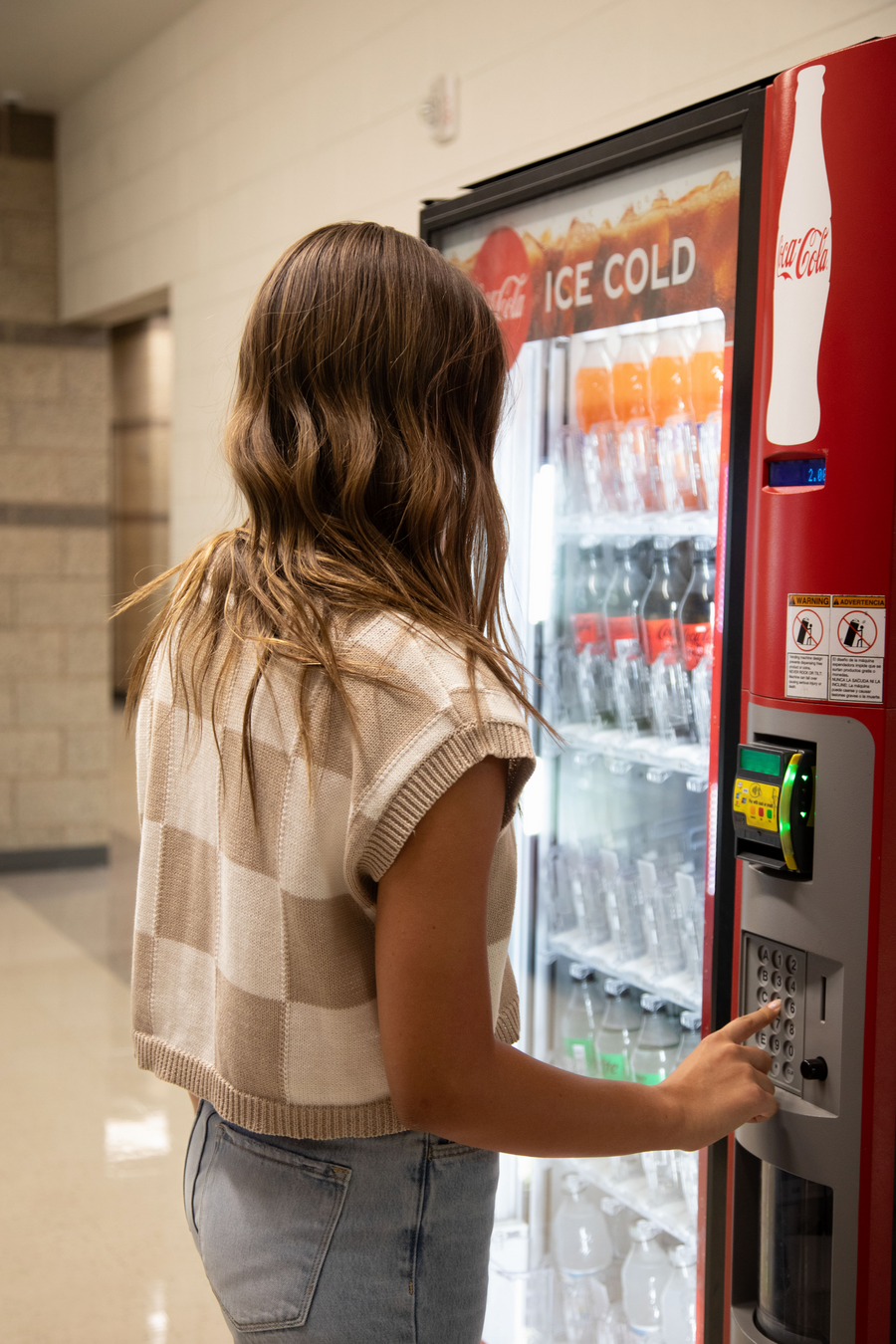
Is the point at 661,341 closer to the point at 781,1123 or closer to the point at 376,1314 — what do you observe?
the point at 781,1123

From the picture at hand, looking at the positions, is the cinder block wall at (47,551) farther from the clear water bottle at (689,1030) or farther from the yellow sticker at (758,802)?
the yellow sticker at (758,802)

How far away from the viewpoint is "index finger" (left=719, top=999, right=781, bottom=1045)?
132 cm

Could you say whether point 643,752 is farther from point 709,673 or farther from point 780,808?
point 780,808

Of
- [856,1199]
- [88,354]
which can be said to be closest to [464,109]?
[856,1199]

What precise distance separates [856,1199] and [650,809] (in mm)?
1001

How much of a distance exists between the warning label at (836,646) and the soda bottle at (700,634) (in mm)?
482

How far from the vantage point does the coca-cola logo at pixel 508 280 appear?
6.95 feet

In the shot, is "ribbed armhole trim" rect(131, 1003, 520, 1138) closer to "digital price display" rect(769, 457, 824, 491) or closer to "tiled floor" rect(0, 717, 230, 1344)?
"digital price display" rect(769, 457, 824, 491)

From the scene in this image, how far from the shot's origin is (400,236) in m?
1.06

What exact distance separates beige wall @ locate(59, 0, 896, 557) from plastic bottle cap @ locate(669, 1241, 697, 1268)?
196 centimetres

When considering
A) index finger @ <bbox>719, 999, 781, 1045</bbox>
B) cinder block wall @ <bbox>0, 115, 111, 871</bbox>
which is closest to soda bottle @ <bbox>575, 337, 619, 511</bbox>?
index finger @ <bbox>719, 999, 781, 1045</bbox>

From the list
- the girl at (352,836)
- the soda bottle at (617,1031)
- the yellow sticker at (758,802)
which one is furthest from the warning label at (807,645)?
the soda bottle at (617,1031)

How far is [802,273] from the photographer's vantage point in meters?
1.36

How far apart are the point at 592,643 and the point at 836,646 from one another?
2.94ft
